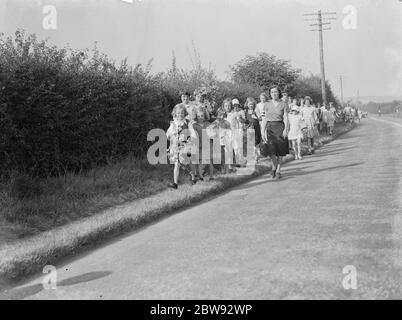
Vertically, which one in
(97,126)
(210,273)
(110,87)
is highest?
(110,87)

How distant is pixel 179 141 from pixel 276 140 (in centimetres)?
247

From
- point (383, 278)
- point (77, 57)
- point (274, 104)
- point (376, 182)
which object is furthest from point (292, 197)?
point (77, 57)

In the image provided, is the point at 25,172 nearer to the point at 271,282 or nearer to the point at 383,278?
the point at 271,282

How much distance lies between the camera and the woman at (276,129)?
11828mm

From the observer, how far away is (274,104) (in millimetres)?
11891

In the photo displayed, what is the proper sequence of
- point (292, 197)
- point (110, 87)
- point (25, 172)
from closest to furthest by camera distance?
point (292, 197), point (25, 172), point (110, 87)

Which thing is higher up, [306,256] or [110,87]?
[110,87]

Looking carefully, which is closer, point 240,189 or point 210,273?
point 210,273

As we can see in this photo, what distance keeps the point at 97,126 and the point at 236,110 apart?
438 cm

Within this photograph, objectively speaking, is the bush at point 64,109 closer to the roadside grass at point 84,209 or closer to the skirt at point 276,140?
the roadside grass at point 84,209

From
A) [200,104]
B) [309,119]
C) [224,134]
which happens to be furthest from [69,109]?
[309,119]

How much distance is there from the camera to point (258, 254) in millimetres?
5402

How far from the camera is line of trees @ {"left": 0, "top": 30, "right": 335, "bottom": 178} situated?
9133 millimetres

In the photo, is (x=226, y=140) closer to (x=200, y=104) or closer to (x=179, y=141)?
(x=200, y=104)
